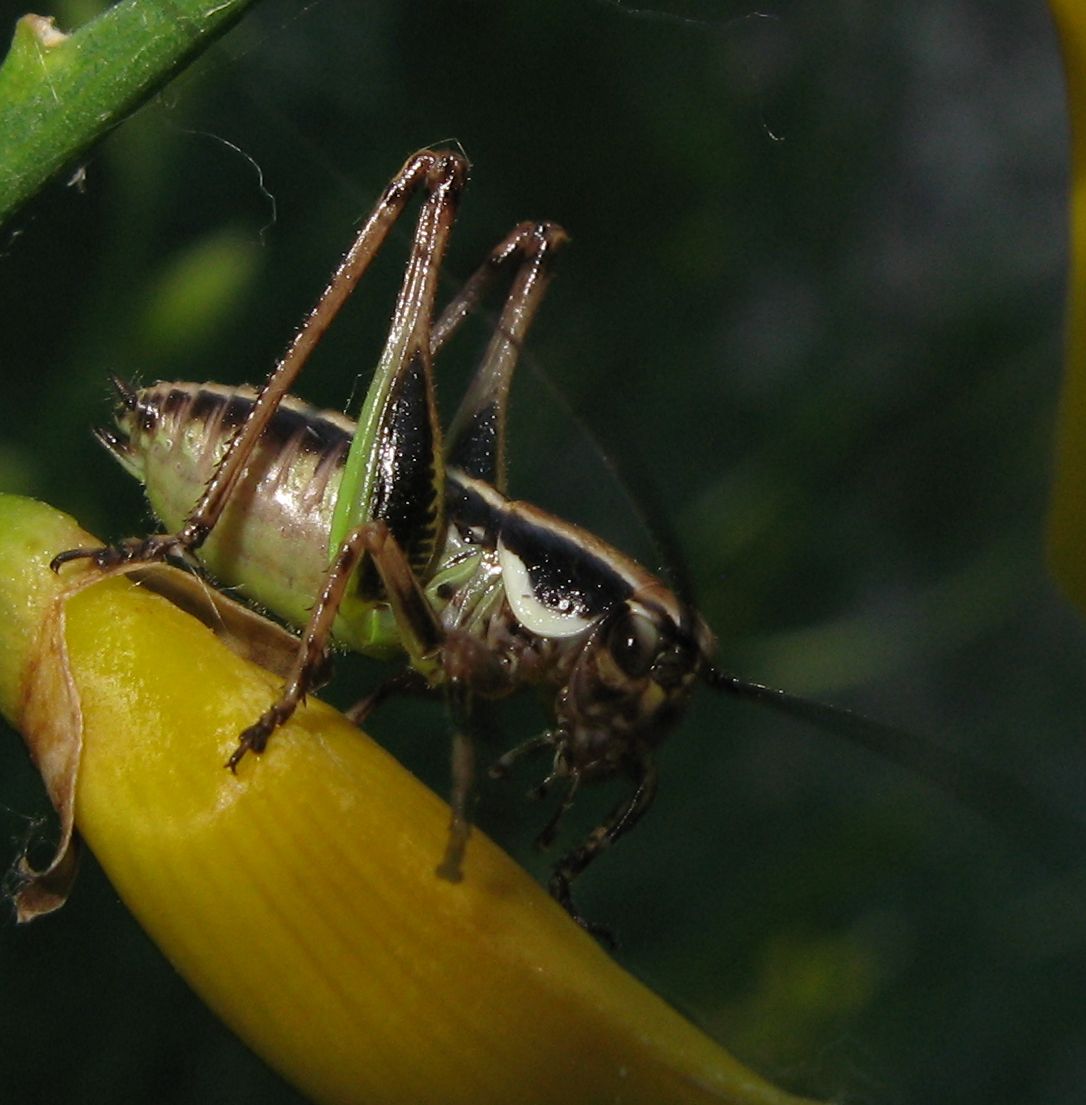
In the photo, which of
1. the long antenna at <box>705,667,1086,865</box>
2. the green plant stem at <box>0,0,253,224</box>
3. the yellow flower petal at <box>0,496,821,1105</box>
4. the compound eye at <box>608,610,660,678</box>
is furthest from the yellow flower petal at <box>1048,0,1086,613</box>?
the green plant stem at <box>0,0,253,224</box>

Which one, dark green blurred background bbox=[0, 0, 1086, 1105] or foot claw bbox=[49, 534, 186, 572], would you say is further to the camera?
dark green blurred background bbox=[0, 0, 1086, 1105]

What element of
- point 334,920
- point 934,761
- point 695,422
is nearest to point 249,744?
point 334,920

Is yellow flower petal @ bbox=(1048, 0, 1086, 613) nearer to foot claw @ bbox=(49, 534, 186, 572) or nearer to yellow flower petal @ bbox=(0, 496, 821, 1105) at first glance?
yellow flower petal @ bbox=(0, 496, 821, 1105)

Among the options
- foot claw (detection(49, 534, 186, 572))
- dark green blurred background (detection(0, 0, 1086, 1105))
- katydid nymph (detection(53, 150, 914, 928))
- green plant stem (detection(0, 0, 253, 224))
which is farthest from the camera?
dark green blurred background (detection(0, 0, 1086, 1105))

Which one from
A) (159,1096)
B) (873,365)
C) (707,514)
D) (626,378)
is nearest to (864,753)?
(873,365)

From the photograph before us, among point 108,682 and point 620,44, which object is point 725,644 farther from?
point 108,682

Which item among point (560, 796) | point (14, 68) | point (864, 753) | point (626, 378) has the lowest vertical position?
point (864, 753)

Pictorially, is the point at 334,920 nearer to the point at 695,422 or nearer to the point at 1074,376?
the point at 1074,376
